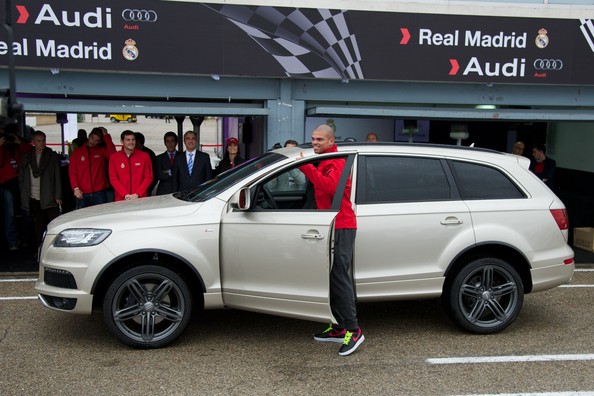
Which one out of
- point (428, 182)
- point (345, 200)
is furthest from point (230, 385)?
point (428, 182)

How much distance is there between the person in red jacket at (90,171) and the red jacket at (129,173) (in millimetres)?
758

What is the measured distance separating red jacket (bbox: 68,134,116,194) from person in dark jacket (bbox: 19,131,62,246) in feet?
1.38

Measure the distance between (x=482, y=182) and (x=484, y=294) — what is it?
1.04 meters

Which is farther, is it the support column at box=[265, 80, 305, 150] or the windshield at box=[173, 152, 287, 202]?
the support column at box=[265, 80, 305, 150]

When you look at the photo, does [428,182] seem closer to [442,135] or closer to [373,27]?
[373,27]

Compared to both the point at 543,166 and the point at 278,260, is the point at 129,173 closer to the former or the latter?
the point at 278,260

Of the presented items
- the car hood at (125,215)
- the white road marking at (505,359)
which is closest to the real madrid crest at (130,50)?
the car hood at (125,215)

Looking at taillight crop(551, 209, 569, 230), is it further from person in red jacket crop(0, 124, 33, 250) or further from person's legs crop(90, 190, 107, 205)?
person in red jacket crop(0, 124, 33, 250)

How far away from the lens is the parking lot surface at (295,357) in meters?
4.55

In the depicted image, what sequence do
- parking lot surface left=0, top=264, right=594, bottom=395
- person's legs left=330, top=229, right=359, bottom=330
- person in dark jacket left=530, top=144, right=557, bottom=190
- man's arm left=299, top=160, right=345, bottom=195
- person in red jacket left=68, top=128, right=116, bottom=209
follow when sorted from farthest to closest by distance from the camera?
person in dark jacket left=530, top=144, right=557, bottom=190 → person in red jacket left=68, top=128, right=116, bottom=209 → person's legs left=330, top=229, right=359, bottom=330 → man's arm left=299, top=160, right=345, bottom=195 → parking lot surface left=0, top=264, right=594, bottom=395

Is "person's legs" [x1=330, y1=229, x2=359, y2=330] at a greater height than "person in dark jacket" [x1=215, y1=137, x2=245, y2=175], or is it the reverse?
"person in dark jacket" [x1=215, y1=137, x2=245, y2=175]

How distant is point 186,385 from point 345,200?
6.31 feet

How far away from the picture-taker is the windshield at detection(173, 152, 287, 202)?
5500mm

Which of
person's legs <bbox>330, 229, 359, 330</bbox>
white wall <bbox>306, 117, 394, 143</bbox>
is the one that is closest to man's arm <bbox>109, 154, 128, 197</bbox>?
person's legs <bbox>330, 229, 359, 330</bbox>
